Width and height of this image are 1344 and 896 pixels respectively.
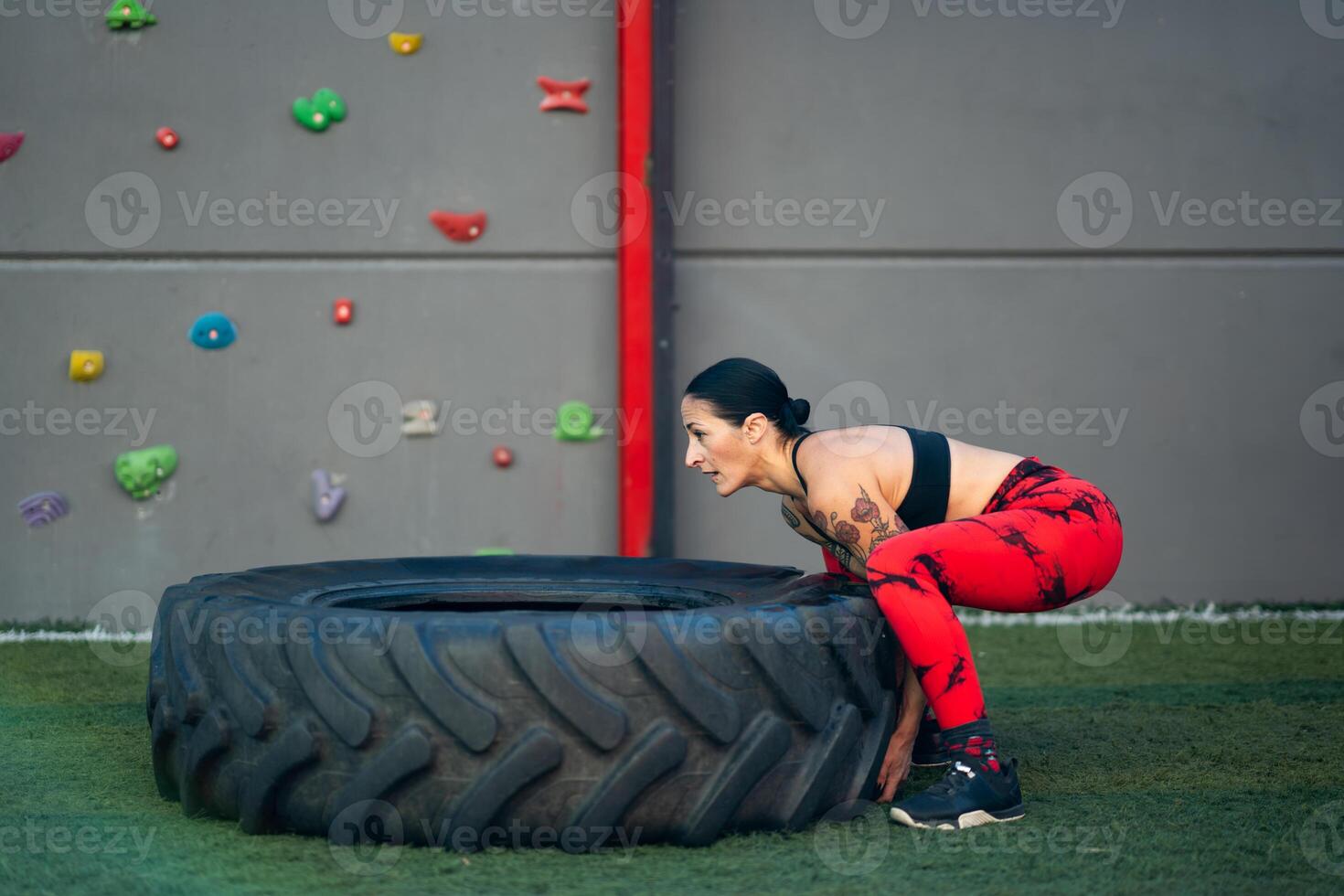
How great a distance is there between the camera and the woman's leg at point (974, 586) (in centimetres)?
198

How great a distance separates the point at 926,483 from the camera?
223 centimetres

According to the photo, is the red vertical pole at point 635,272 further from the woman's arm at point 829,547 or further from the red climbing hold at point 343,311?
the woman's arm at point 829,547

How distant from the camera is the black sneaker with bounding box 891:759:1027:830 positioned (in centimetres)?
194

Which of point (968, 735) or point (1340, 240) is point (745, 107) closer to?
point (1340, 240)

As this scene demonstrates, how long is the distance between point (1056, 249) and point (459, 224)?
5.89 ft

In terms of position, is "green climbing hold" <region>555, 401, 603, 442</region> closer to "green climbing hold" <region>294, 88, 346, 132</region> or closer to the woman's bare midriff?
"green climbing hold" <region>294, 88, 346, 132</region>

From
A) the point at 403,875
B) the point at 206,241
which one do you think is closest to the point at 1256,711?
the point at 403,875

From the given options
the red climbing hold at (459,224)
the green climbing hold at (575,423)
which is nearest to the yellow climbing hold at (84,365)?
the red climbing hold at (459,224)

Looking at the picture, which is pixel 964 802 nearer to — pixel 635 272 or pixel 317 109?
pixel 635 272

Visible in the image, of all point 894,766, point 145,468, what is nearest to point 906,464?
point 894,766

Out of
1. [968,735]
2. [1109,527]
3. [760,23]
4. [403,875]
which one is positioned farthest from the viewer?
[760,23]

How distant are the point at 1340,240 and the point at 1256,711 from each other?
200cm

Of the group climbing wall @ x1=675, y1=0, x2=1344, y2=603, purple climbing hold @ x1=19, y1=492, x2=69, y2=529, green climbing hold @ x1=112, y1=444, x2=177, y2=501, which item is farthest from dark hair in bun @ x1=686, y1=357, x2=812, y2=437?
purple climbing hold @ x1=19, y1=492, x2=69, y2=529

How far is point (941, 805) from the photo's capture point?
1.95 metres
